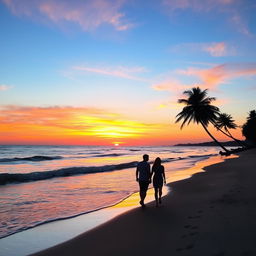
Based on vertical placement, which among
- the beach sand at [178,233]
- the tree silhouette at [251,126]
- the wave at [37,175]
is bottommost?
the wave at [37,175]

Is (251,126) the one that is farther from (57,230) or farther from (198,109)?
(57,230)

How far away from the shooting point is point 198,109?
40906mm

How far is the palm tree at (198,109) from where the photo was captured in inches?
1601

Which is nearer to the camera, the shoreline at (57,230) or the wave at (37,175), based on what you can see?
the shoreline at (57,230)

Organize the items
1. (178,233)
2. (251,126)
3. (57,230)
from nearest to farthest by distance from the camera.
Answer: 1. (178,233)
2. (57,230)
3. (251,126)

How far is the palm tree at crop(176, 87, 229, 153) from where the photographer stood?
133ft

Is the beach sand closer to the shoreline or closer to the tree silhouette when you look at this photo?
the shoreline

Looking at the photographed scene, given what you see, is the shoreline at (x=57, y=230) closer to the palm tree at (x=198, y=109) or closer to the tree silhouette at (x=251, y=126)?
the palm tree at (x=198, y=109)

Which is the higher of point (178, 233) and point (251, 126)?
point (251, 126)

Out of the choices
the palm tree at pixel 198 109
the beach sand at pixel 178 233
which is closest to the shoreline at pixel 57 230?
the beach sand at pixel 178 233

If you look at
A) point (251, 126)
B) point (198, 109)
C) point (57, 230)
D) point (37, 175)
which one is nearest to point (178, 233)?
point (57, 230)

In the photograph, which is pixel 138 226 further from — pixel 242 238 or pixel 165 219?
pixel 242 238

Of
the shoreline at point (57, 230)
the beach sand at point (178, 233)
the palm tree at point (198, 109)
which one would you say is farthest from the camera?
the palm tree at point (198, 109)

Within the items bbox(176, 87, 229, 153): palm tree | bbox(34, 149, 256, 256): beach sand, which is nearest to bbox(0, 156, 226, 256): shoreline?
bbox(34, 149, 256, 256): beach sand
